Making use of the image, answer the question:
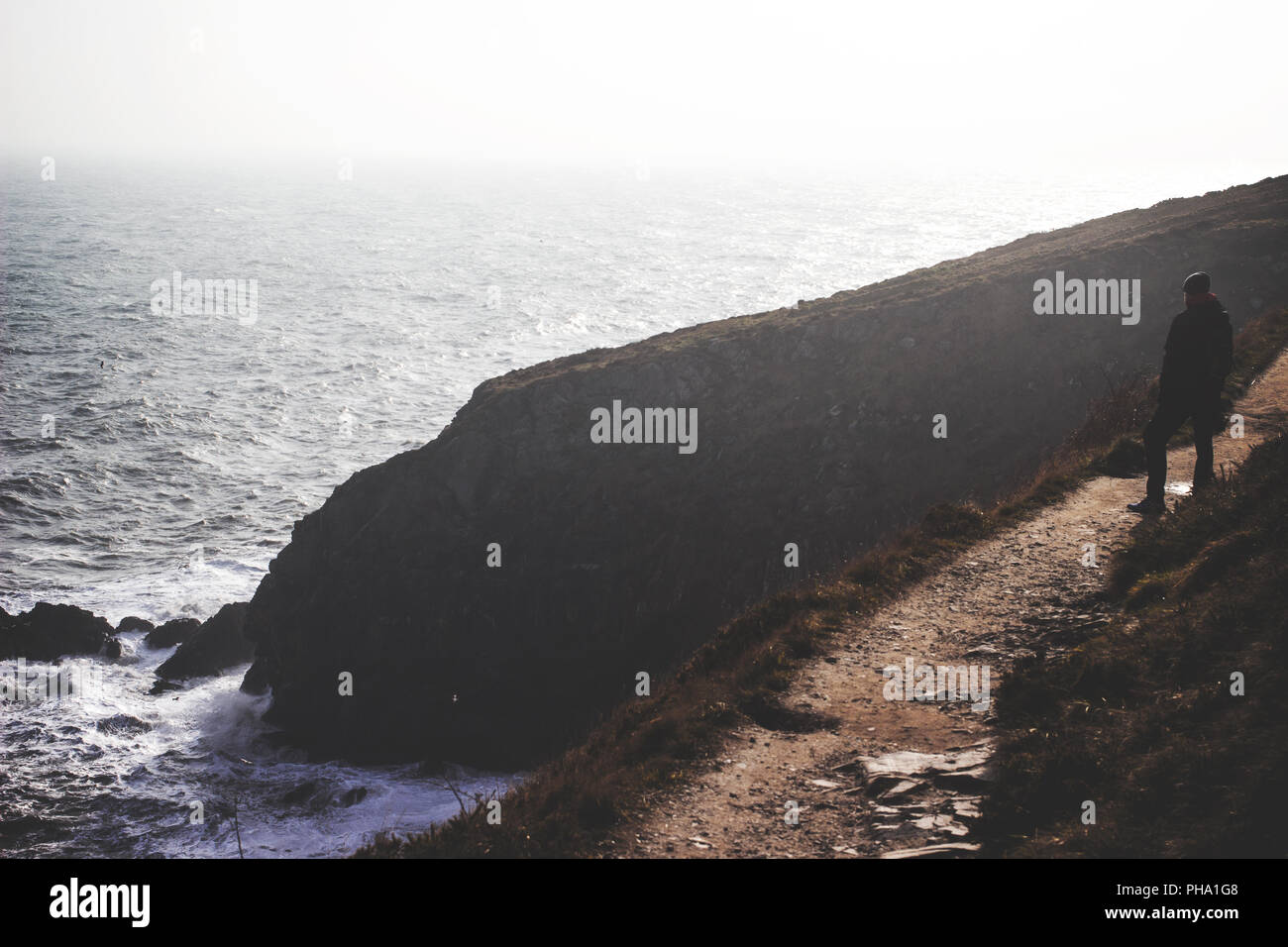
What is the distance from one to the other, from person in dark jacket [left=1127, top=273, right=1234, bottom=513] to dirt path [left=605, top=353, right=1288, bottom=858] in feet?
4.86

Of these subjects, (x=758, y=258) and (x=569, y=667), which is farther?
(x=758, y=258)

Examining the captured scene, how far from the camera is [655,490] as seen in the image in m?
28.6

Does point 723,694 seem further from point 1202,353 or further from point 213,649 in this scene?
point 213,649

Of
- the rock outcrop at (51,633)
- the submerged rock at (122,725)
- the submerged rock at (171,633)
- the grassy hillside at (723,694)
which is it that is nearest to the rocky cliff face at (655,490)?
the submerged rock at (122,725)

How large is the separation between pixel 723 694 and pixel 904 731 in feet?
7.88

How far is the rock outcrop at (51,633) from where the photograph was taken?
32469 mm

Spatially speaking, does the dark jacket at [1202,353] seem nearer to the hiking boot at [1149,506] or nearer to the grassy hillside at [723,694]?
the hiking boot at [1149,506]

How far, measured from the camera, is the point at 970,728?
1018cm

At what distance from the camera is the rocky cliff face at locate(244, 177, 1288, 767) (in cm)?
2575

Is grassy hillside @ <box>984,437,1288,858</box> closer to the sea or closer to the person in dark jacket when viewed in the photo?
the person in dark jacket
